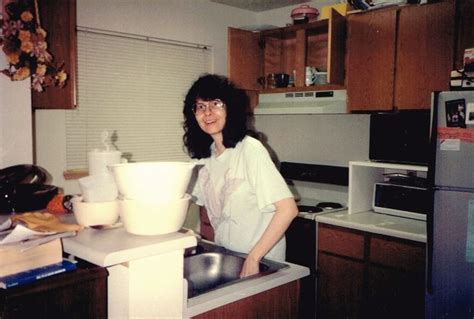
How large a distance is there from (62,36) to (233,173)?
1180 millimetres

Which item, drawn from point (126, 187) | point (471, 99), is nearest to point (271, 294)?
point (126, 187)

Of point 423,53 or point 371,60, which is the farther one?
point 371,60

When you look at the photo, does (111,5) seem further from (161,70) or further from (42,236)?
(42,236)

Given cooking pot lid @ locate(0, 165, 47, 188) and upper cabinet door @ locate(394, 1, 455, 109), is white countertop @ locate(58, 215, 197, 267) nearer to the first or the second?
Result: cooking pot lid @ locate(0, 165, 47, 188)

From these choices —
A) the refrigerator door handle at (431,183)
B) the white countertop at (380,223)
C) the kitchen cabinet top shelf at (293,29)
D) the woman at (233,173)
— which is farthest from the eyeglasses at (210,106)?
the kitchen cabinet top shelf at (293,29)

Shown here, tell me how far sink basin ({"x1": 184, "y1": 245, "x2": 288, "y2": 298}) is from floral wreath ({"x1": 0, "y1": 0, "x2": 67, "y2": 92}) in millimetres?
1200

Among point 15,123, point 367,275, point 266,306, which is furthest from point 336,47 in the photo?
point 266,306

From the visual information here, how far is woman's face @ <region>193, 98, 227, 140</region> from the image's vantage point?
1952 mm

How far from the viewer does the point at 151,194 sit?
3.78 feet

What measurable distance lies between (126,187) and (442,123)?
1900 mm

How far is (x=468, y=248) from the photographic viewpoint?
93.6 inches

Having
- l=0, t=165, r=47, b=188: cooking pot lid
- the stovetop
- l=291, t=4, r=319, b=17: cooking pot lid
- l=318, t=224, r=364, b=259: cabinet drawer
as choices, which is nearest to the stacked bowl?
l=0, t=165, r=47, b=188: cooking pot lid

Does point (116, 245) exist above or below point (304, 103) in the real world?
below

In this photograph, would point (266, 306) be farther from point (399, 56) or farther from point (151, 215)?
point (399, 56)
